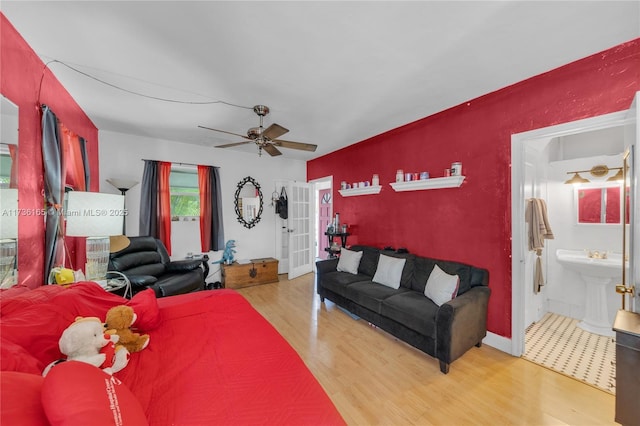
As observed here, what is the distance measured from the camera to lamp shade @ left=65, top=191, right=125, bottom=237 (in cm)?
190

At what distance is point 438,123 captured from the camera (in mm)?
2936

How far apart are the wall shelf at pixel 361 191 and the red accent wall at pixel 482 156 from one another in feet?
0.38

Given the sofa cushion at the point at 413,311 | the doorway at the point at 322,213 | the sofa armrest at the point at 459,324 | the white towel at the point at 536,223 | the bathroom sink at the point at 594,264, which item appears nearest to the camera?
the sofa armrest at the point at 459,324

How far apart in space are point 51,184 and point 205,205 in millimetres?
2438

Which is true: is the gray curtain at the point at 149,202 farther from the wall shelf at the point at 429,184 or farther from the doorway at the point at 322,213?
the wall shelf at the point at 429,184

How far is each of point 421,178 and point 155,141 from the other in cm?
413

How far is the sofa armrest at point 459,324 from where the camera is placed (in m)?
2.02

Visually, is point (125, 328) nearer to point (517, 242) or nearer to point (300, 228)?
point (517, 242)

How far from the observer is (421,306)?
2.35 m

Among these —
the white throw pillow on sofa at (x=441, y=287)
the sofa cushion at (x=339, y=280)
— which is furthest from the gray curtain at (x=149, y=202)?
the white throw pillow on sofa at (x=441, y=287)

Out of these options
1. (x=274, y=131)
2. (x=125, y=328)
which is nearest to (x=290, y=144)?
(x=274, y=131)

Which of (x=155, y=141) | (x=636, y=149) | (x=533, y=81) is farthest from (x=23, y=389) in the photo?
(x=155, y=141)

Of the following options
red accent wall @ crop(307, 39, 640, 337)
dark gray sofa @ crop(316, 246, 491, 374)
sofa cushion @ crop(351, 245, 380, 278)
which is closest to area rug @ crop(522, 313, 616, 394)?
red accent wall @ crop(307, 39, 640, 337)

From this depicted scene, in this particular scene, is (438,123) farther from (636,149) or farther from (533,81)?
(636,149)
